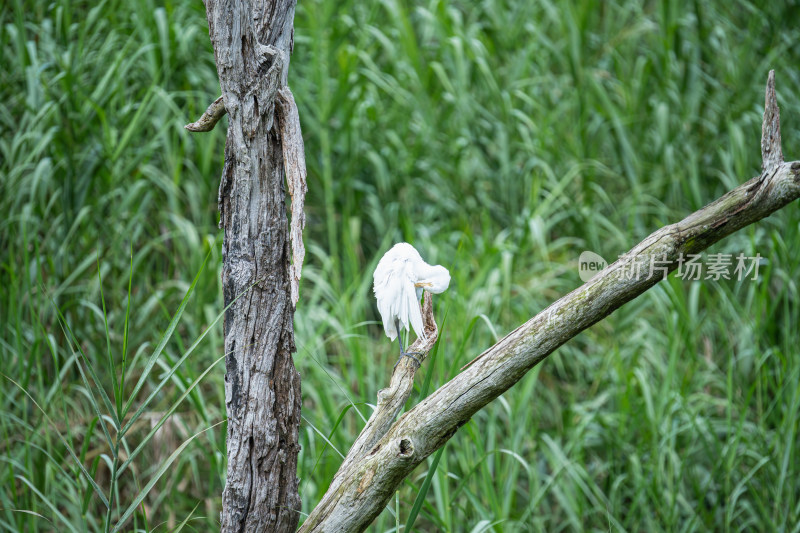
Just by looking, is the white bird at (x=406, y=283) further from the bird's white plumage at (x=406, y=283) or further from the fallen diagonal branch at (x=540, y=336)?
the fallen diagonal branch at (x=540, y=336)

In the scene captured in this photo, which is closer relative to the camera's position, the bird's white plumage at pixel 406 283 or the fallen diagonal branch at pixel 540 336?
the fallen diagonal branch at pixel 540 336

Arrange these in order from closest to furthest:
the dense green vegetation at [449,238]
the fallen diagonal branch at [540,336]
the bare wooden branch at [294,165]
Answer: the fallen diagonal branch at [540,336] < the bare wooden branch at [294,165] < the dense green vegetation at [449,238]

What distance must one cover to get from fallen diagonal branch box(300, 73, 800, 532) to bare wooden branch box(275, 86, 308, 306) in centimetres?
25

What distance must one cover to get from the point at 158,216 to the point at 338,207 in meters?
0.65

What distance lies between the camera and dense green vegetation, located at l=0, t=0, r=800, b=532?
172 cm

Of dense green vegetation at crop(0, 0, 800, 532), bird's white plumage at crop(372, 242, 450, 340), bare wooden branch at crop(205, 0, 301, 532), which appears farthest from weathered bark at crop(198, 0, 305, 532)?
dense green vegetation at crop(0, 0, 800, 532)

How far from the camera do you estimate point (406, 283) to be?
0.97 metres

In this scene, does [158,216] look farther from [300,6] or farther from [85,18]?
[300,6]

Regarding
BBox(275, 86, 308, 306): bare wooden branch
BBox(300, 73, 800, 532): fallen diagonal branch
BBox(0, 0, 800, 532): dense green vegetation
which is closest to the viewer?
BBox(300, 73, 800, 532): fallen diagonal branch

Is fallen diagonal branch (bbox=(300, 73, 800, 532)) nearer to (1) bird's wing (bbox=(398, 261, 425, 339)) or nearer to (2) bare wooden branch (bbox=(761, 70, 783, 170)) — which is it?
(2) bare wooden branch (bbox=(761, 70, 783, 170))

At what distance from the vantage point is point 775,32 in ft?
8.57

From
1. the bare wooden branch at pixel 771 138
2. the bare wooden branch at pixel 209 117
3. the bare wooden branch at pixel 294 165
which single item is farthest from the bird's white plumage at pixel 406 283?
the bare wooden branch at pixel 771 138

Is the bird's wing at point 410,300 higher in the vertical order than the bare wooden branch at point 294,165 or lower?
lower

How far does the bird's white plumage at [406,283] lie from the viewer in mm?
968
